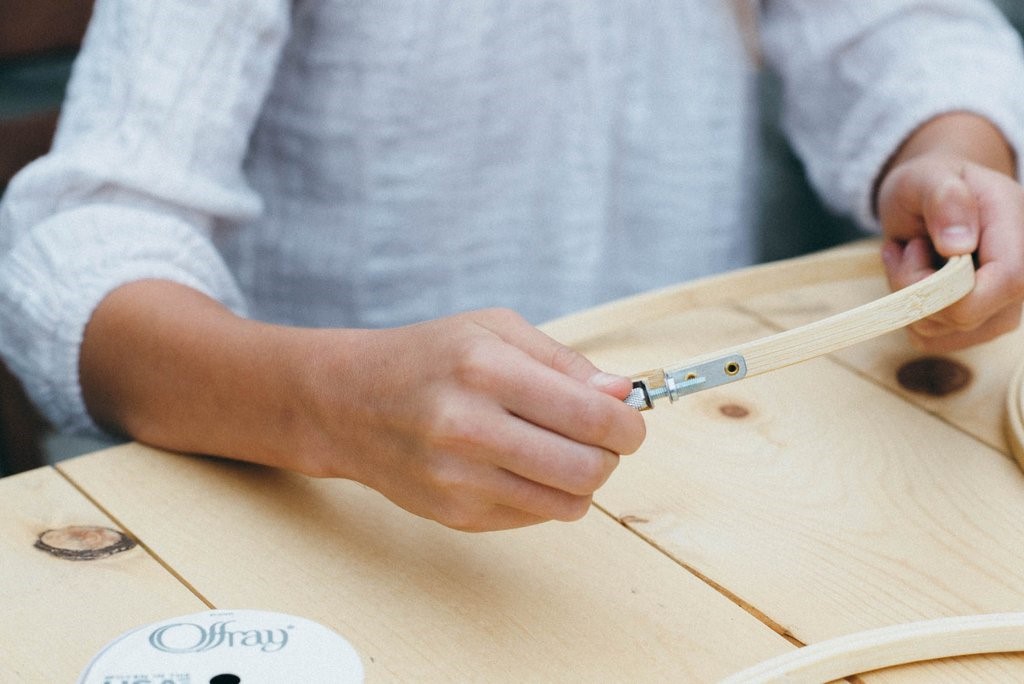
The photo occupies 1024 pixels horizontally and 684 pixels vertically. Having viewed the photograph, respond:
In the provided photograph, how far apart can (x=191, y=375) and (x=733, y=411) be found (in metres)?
0.27

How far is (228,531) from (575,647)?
6.2 inches

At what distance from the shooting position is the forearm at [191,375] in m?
0.49

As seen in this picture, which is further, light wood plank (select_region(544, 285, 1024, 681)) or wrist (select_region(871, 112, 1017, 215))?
wrist (select_region(871, 112, 1017, 215))

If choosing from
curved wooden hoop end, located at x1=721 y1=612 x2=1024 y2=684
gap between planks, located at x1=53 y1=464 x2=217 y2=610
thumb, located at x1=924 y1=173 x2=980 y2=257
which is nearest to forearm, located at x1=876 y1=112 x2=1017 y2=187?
thumb, located at x1=924 y1=173 x2=980 y2=257

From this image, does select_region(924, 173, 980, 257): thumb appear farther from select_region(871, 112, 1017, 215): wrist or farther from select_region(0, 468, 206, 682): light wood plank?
select_region(0, 468, 206, 682): light wood plank

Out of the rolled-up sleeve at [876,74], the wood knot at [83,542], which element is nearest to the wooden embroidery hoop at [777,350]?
the wood knot at [83,542]

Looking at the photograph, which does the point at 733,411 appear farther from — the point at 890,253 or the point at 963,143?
the point at 963,143

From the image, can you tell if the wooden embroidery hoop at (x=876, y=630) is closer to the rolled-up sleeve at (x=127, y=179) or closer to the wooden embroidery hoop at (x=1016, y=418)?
the wooden embroidery hoop at (x=1016, y=418)

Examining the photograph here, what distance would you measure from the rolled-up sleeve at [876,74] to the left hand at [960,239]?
0.13 metres

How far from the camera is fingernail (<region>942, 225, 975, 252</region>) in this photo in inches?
22.5

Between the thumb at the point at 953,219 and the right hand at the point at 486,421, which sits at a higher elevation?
the thumb at the point at 953,219

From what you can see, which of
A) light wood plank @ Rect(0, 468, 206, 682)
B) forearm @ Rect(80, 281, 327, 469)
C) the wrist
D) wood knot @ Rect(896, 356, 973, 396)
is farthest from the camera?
the wrist

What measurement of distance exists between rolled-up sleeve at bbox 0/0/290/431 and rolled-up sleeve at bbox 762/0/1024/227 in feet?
1.41

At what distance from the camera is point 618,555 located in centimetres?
46
